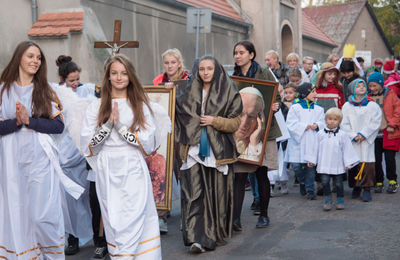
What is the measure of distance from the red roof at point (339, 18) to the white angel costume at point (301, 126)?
131 feet

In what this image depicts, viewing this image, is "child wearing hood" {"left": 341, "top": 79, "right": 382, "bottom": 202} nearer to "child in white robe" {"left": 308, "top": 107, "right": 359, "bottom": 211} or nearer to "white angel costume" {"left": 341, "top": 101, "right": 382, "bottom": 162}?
"white angel costume" {"left": 341, "top": 101, "right": 382, "bottom": 162}

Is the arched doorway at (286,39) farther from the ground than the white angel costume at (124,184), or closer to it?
farther from the ground

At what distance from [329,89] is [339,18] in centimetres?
4267

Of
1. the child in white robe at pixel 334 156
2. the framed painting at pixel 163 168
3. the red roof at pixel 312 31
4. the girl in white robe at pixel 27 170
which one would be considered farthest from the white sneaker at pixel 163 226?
the red roof at pixel 312 31

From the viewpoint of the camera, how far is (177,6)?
18.5 metres

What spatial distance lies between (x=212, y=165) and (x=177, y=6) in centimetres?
1292

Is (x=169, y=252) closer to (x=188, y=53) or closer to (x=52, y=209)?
(x=52, y=209)

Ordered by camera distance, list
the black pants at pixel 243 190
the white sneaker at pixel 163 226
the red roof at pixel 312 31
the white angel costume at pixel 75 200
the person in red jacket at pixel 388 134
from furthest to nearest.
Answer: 1. the red roof at pixel 312 31
2. the person in red jacket at pixel 388 134
3. the white sneaker at pixel 163 226
4. the black pants at pixel 243 190
5. the white angel costume at pixel 75 200

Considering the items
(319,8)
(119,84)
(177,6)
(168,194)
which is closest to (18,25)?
(177,6)

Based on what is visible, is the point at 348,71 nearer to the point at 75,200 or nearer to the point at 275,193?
the point at 275,193

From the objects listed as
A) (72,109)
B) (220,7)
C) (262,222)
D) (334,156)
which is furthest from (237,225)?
(220,7)

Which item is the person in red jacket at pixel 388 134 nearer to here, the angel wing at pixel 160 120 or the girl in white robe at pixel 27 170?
the angel wing at pixel 160 120

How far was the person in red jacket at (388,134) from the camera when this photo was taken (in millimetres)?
9484

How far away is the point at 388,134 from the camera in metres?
9.52
